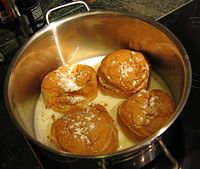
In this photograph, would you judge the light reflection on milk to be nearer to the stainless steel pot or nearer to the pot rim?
the stainless steel pot

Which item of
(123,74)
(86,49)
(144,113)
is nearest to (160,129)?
(144,113)

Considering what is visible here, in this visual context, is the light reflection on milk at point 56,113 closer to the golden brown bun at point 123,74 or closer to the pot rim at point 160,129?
the golden brown bun at point 123,74

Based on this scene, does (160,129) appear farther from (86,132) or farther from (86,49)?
(86,49)

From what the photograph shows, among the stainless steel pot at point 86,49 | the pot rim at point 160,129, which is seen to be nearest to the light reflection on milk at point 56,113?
the stainless steel pot at point 86,49

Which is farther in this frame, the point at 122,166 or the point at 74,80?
the point at 74,80

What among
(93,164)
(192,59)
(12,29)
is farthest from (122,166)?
(12,29)

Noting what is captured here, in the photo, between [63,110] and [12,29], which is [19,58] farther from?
[12,29]

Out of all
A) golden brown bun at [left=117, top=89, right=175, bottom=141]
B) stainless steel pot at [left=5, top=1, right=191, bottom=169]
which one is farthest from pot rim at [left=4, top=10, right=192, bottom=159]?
golden brown bun at [left=117, top=89, right=175, bottom=141]
